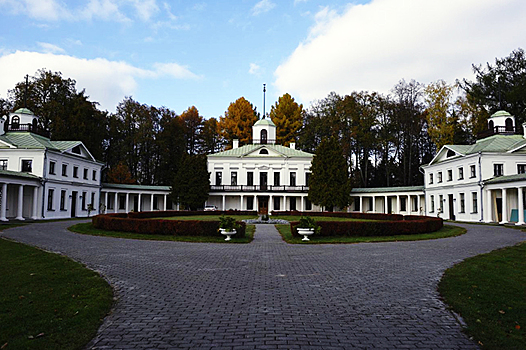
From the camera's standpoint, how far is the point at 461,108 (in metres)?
44.0

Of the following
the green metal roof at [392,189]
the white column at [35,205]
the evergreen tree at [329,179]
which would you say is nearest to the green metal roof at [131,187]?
the white column at [35,205]

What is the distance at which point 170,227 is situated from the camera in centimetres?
1944

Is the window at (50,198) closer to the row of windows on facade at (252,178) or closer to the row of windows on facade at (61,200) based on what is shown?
the row of windows on facade at (61,200)

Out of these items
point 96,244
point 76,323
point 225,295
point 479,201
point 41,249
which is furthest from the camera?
point 479,201

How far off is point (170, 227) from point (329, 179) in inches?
1103

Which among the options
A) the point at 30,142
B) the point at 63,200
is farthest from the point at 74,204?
the point at 30,142

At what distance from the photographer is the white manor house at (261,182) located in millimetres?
31328

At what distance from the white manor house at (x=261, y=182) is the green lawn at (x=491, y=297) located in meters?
21.3

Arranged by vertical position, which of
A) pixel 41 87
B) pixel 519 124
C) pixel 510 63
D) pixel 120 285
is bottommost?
pixel 120 285

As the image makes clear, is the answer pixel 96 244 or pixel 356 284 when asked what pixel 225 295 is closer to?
pixel 356 284

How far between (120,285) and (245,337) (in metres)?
4.37

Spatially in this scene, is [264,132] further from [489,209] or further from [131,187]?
[489,209]

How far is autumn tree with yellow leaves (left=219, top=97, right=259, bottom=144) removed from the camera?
195 feet

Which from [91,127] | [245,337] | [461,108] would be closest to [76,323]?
[245,337]
